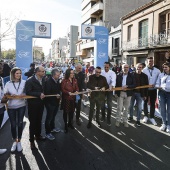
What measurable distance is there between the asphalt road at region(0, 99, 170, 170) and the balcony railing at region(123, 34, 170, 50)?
1472 cm

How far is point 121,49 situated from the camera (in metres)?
26.3

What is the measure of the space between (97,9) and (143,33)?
48.9ft

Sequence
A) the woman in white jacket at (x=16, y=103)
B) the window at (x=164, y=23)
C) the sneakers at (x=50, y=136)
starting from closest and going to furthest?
the woman in white jacket at (x=16, y=103)
the sneakers at (x=50, y=136)
the window at (x=164, y=23)

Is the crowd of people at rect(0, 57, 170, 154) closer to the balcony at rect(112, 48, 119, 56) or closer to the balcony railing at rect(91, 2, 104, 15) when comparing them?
the balcony at rect(112, 48, 119, 56)


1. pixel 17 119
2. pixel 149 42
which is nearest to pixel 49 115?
pixel 17 119

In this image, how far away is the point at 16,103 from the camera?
4.39 metres

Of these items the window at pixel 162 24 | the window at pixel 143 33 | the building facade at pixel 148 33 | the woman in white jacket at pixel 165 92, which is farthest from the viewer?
the window at pixel 143 33

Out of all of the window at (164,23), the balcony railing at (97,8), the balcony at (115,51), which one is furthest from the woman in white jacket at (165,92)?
the balcony railing at (97,8)

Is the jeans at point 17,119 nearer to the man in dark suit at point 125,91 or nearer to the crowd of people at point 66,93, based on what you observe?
the crowd of people at point 66,93

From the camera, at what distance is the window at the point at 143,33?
2153cm

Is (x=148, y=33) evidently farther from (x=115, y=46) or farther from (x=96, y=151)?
(x=96, y=151)

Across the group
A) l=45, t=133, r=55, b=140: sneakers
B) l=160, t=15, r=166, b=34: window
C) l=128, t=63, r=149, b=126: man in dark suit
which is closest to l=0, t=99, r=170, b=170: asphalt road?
l=45, t=133, r=55, b=140: sneakers

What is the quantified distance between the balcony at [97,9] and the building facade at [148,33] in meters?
9.16

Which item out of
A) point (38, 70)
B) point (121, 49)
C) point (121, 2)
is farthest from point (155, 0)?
point (38, 70)
